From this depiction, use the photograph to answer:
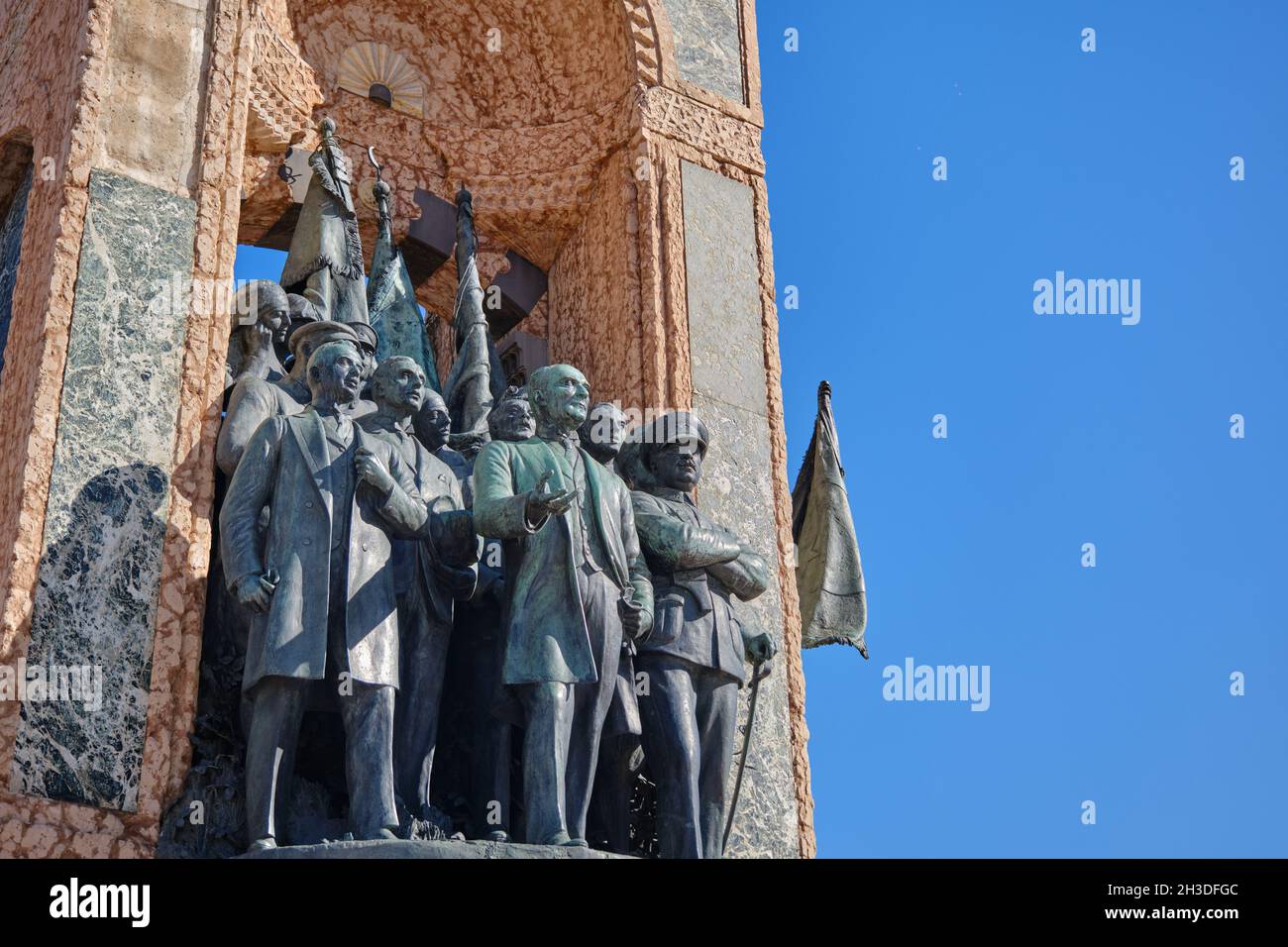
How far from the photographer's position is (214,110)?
10.4 meters

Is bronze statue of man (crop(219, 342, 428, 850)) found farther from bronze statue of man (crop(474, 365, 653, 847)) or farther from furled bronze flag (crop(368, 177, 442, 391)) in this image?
furled bronze flag (crop(368, 177, 442, 391))

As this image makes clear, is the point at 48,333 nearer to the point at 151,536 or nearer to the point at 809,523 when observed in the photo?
the point at 151,536

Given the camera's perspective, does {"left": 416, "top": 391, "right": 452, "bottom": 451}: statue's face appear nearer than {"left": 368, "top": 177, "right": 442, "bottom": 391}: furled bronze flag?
Yes

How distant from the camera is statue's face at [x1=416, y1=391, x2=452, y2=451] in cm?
1004

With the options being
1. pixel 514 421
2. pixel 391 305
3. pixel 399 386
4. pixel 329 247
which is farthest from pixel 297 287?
pixel 514 421

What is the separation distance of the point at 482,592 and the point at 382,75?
16.5 feet

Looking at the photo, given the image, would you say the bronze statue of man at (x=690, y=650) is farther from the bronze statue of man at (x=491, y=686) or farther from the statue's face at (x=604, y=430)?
the bronze statue of man at (x=491, y=686)

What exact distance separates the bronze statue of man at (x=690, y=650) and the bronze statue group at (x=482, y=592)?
0.01 metres

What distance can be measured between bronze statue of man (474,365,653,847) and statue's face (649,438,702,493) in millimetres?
676

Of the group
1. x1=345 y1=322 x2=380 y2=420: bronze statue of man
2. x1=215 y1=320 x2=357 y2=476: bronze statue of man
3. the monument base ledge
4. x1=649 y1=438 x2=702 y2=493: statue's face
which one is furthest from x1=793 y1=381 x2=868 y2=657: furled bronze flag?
the monument base ledge

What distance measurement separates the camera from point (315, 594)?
8.66 metres

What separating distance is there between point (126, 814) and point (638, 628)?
232 cm
